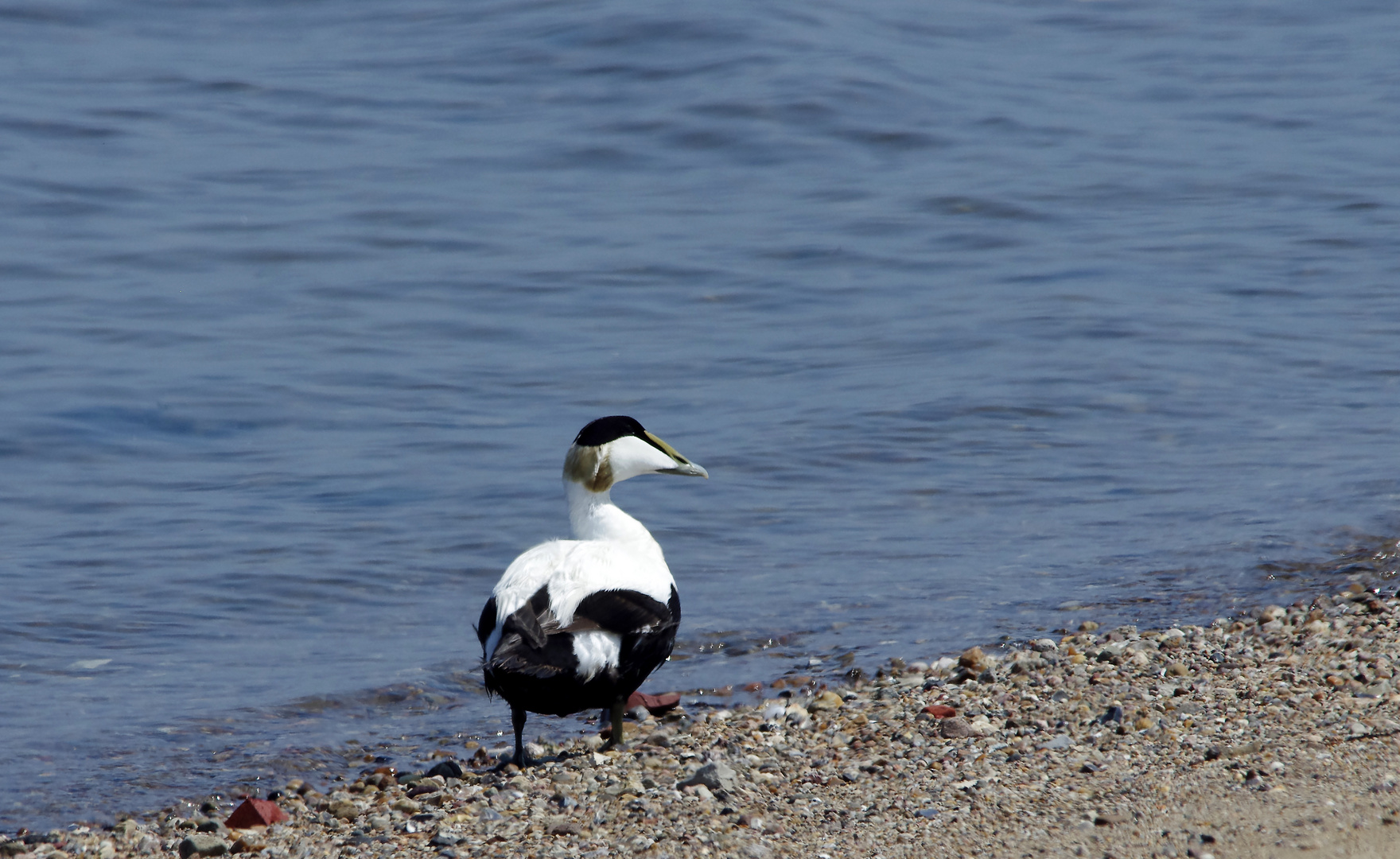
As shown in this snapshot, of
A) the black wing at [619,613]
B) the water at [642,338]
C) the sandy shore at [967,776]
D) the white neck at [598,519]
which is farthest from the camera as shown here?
the water at [642,338]

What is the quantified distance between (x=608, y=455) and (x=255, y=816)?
5.10ft

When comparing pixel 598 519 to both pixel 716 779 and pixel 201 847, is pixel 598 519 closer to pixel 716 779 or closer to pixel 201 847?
pixel 716 779

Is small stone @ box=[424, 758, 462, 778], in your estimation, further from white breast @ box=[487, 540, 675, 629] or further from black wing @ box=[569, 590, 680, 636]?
black wing @ box=[569, 590, 680, 636]

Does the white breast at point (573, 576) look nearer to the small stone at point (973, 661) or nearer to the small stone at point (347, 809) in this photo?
the small stone at point (347, 809)

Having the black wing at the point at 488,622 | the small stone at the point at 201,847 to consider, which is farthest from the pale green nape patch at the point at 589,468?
the small stone at the point at 201,847

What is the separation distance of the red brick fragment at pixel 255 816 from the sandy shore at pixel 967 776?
30 mm

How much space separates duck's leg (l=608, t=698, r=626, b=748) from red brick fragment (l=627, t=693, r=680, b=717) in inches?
15.6

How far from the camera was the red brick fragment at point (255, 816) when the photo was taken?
4422 millimetres

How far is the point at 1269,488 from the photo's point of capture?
7535 millimetres

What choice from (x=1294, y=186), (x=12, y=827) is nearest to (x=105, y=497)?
(x=12, y=827)

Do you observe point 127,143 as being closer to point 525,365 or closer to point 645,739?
point 525,365

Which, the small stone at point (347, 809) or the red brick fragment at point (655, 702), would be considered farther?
the red brick fragment at point (655, 702)

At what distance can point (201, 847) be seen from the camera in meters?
4.15

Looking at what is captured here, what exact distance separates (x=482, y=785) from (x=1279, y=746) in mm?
2054
